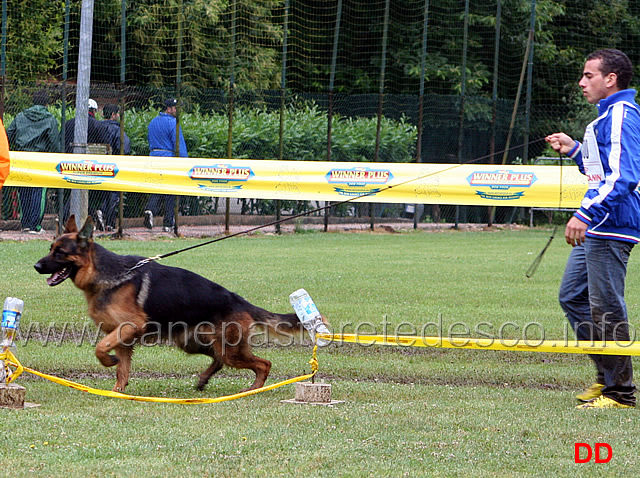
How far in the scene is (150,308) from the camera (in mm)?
6188

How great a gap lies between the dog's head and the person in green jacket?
420 inches

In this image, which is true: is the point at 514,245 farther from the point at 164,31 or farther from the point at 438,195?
the point at 164,31

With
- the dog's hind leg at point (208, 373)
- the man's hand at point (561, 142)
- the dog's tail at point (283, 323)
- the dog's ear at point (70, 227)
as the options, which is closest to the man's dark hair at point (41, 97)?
the dog's ear at point (70, 227)

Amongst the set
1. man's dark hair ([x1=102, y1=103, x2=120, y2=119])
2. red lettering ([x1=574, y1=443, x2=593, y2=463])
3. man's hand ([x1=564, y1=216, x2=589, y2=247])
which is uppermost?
man's dark hair ([x1=102, y1=103, x2=120, y2=119])

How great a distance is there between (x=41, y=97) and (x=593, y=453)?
14.5 meters

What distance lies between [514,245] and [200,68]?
1013 centimetres

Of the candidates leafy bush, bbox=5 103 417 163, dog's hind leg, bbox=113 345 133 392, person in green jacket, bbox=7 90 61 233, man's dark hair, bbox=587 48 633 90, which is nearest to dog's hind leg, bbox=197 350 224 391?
dog's hind leg, bbox=113 345 133 392

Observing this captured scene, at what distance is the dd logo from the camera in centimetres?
447

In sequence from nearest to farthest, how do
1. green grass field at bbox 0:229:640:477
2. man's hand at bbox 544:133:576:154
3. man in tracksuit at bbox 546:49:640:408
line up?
1. green grass field at bbox 0:229:640:477
2. man in tracksuit at bbox 546:49:640:408
3. man's hand at bbox 544:133:576:154

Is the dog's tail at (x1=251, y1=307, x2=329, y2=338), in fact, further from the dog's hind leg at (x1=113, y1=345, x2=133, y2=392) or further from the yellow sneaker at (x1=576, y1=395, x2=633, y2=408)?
the yellow sneaker at (x1=576, y1=395, x2=633, y2=408)

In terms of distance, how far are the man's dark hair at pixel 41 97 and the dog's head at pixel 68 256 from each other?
37.5 ft

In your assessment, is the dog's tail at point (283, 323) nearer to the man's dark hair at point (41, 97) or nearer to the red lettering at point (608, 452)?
the red lettering at point (608, 452)

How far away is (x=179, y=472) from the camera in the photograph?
4.11m

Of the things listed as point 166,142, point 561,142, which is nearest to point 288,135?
point 166,142
